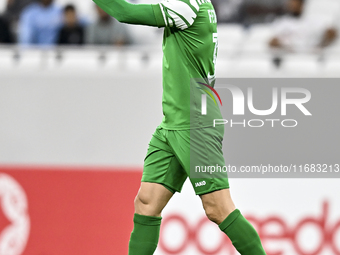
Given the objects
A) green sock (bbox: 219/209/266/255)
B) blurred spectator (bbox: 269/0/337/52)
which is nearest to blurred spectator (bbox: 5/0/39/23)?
blurred spectator (bbox: 269/0/337/52)

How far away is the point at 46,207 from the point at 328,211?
212 cm

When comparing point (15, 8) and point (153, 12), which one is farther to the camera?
point (15, 8)

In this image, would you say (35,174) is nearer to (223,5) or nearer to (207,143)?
(207,143)

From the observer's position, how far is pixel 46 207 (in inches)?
173

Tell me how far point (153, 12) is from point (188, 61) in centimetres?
32

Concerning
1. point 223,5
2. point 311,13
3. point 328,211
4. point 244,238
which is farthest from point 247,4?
point 244,238

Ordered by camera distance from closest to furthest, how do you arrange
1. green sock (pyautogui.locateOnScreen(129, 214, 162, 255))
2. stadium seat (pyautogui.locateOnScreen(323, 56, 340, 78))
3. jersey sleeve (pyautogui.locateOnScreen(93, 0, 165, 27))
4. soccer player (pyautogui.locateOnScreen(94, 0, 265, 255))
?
jersey sleeve (pyautogui.locateOnScreen(93, 0, 165, 27)), soccer player (pyautogui.locateOnScreen(94, 0, 265, 255)), green sock (pyautogui.locateOnScreen(129, 214, 162, 255)), stadium seat (pyautogui.locateOnScreen(323, 56, 340, 78))

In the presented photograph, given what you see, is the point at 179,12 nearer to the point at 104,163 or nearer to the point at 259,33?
the point at 104,163

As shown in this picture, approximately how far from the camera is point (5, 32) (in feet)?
16.9

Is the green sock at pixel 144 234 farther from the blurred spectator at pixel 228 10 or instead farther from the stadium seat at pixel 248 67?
the blurred spectator at pixel 228 10

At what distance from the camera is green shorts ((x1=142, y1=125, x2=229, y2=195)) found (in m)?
2.92

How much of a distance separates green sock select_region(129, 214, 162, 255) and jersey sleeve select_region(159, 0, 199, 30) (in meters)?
1.03

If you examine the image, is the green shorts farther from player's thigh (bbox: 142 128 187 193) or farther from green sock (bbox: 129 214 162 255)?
green sock (bbox: 129 214 162 255)

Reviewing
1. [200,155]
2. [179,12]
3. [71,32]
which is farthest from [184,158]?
[71,32]
